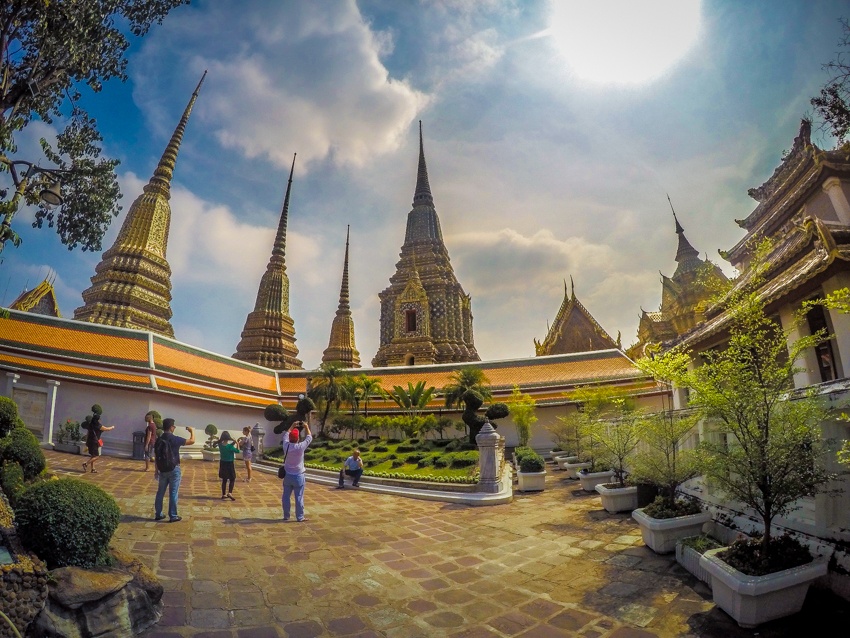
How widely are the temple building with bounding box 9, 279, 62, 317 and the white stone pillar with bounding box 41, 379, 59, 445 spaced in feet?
37.6

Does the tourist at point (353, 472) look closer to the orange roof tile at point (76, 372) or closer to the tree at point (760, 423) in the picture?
the orange roof tile at point (76, 372)

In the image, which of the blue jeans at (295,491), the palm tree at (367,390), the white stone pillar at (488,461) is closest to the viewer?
the blue jeans at (295,491)

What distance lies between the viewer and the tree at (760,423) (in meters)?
3.67

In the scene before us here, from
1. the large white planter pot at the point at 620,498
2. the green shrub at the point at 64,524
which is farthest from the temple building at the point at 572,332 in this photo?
the green shrub at the point at 64,524

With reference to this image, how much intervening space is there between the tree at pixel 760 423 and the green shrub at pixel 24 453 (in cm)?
906

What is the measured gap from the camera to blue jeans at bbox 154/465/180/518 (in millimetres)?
6457

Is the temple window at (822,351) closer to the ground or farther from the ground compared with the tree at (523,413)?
farther from the ground

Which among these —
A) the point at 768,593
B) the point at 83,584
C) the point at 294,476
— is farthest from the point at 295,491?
the point at 768,593

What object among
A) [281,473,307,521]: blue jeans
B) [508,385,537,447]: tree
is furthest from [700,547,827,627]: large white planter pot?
[508,385,537,447]: tree

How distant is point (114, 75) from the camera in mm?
8570

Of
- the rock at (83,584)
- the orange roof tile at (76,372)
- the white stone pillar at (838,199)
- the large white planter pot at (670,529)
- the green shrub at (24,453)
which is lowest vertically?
the large white planter pot at (670,529)

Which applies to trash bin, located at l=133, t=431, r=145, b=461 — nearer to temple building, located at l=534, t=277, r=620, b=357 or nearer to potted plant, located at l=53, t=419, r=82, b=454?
potted plant, located at l=53, t=419, r=82, b=454

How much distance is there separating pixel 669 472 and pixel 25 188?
11882 mm

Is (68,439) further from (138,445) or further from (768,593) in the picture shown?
(768,593)
